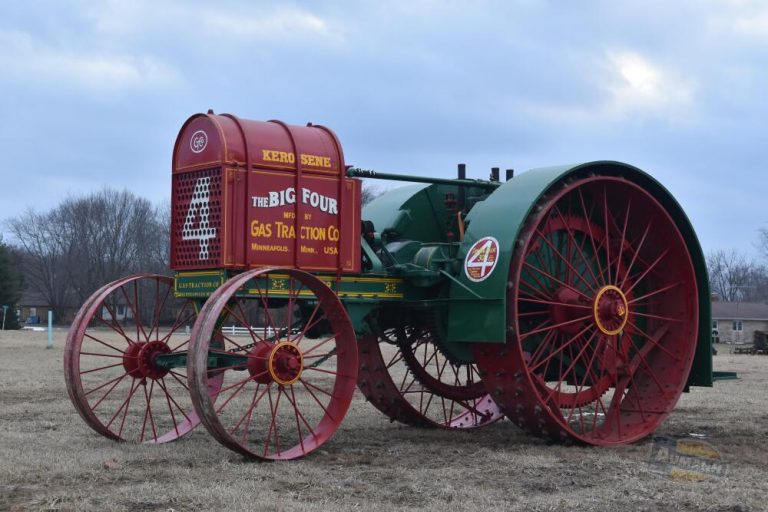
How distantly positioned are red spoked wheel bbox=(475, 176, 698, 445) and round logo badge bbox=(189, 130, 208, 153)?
281 centimetres

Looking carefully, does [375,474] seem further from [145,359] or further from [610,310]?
[610,310]

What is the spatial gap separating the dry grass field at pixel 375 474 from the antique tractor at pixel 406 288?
1.16 ft

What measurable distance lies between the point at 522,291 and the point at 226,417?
12.9 ft

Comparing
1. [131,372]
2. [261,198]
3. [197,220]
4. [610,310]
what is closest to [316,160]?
[261,198]

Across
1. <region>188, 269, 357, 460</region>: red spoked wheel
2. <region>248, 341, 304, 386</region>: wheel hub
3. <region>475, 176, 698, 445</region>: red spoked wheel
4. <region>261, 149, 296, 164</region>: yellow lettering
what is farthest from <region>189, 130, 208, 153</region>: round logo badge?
<region>475, 176, 698, 445</region>: red spoked wheel

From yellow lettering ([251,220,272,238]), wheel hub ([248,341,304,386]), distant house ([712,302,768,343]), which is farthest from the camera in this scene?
distant house ([712,302,768,343])

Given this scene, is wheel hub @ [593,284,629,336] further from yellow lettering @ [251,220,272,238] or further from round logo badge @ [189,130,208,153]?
round logo badge @ [189,130,208,153]

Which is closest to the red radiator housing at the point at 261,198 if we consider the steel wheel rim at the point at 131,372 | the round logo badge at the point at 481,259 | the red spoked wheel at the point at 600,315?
the steel wheel rim at the point at 131,372

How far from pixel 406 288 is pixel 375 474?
2.42 meters

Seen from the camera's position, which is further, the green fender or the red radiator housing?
the green fender

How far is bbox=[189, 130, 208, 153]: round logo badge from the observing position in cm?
870

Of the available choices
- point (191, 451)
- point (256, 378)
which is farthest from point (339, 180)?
point (191, 451)

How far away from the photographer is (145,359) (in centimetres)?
911

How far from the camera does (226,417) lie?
11.4 metres
